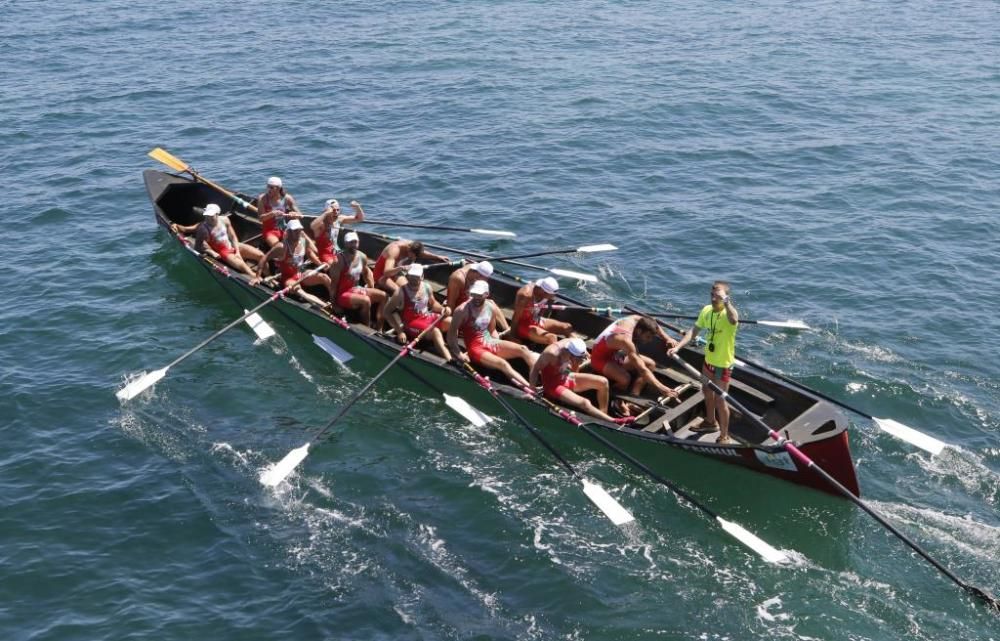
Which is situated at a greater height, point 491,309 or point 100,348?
point 491,309

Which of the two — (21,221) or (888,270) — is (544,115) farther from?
(21,221)

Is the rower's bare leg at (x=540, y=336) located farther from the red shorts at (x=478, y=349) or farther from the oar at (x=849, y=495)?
the oar at (x=849, y=495)

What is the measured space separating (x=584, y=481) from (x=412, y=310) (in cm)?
562

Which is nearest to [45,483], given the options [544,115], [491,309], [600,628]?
[491,309]

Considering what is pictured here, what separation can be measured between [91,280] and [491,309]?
11.8 meters

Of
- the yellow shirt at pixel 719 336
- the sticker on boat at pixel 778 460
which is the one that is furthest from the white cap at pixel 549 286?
the sticker on boat at pixel 778 460

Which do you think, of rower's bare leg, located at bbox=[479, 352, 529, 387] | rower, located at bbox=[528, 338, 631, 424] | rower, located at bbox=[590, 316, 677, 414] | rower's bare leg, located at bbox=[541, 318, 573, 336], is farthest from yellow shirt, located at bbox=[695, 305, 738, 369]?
rower's bare leg, located at bbox=[541, 318, 573, 336]

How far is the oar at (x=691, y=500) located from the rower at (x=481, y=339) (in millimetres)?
980

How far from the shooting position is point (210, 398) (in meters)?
20.3

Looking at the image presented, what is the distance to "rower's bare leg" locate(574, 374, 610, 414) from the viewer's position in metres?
18.1

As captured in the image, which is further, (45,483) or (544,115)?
(544,115)

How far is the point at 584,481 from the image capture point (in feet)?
54.0

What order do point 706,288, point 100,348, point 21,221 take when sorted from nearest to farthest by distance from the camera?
point 100,348, point 706,288, point 21,221

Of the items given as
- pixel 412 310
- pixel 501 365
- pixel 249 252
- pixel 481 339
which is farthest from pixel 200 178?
pixel 501 365
